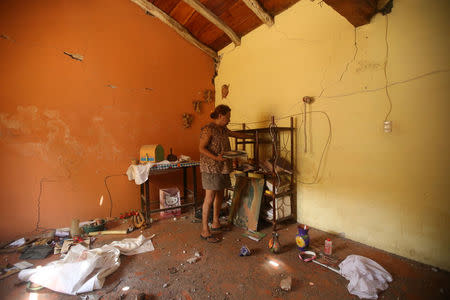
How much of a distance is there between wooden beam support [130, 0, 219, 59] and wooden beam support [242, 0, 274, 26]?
1450 millimetres

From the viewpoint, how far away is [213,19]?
11.0 ft

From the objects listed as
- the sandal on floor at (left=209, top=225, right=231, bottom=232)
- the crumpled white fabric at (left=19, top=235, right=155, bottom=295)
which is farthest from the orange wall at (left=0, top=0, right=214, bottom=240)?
the sandal on floor at (left=209, top=225, right=231, bottom=232)

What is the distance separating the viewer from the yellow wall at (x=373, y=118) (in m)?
1.74

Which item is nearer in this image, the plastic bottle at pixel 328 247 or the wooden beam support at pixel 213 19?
the plastic bottle at pixel 328 247

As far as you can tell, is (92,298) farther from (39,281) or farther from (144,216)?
(144,216)

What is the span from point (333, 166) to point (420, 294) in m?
1.30

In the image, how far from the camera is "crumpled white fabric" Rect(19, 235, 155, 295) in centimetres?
165

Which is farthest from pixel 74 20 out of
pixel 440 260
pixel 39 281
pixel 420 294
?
pixel 440 260

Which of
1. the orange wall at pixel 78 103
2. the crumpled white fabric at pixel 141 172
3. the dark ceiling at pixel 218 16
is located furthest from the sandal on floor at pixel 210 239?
the dark ceiling at pixel 218 16

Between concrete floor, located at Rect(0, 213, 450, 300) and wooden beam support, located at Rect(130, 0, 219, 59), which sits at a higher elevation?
wooden beam support, located at Rect(130, 0, 219, 59)

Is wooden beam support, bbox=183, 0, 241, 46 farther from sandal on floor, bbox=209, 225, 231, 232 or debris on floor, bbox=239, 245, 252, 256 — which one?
debris on floor, bbox=239, 245, 252, 256

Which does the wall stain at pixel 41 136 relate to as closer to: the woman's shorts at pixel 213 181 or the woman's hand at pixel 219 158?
the woman's shorts at pixel 213 181

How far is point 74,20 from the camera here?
293 centimetres

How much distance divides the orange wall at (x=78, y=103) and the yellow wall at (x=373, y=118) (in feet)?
6.93
